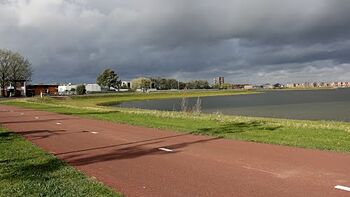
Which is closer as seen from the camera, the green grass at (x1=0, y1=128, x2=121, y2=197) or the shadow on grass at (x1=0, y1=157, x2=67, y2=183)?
the green grass at (x1=0, y1=128, x2=121, y2=197)

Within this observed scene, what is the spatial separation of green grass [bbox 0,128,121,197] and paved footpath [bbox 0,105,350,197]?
0.43 m

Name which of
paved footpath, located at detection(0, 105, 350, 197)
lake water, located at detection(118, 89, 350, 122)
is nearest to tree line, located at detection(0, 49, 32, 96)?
lake water, located at detection(118, 89, 350, 122)

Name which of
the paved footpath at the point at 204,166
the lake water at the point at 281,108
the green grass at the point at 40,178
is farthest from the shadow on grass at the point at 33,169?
the lake water at the point at 281,108

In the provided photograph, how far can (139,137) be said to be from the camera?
18094 mm

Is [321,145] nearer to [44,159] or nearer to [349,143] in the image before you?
[349,143]

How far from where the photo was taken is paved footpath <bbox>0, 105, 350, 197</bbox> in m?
8.55

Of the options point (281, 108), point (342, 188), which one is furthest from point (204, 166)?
point (281, 108)

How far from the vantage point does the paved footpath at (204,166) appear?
855cm

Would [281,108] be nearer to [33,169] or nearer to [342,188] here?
[33,169]

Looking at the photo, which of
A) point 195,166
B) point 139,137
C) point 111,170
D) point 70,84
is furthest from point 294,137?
point 70,84

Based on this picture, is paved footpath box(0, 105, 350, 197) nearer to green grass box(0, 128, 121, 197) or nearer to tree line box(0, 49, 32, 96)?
green grass box(0, 128, 121, 197)

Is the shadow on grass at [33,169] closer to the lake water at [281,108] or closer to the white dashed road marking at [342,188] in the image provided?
the white dashed road marking at [342,188]

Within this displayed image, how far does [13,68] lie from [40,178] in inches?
4751

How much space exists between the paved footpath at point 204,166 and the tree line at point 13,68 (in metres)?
112
